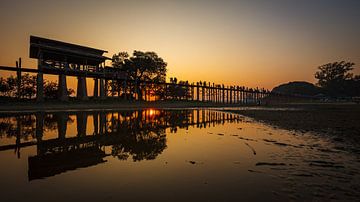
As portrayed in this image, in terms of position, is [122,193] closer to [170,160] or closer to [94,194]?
[94,194]

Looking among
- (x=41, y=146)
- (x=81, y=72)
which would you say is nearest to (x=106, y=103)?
(x=81, y=72)

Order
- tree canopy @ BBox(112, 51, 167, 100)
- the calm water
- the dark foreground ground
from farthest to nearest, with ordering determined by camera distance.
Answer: tree canopy @ BBox(112, 51, 167, 100) → the dark foreground ground → the calm water

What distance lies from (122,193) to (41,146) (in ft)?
17.9

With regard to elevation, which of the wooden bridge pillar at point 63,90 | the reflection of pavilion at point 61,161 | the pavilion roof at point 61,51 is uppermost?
the pavilion roof at point 61,51

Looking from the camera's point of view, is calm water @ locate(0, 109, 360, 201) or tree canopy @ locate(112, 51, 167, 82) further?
tree canopy @ locate(112, 51, 167, 82)

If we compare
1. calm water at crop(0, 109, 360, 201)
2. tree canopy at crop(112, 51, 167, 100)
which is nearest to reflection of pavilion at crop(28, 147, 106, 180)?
calm water at crop(0, 109, 360, 201)

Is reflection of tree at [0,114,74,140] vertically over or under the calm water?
over

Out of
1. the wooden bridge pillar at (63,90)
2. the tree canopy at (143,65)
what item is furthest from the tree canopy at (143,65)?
the wooden bridge pillar at (63,90)

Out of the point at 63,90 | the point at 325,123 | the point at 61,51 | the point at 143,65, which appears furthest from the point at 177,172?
the point at 143,65

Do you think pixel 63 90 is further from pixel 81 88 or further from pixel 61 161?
pixel 61 161

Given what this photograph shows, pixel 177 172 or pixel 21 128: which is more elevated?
pixel 21 128

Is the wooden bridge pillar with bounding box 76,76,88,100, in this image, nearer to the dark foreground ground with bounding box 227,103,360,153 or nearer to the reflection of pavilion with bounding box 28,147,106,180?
the dark foreground ground with bounding box 227,103,360,153

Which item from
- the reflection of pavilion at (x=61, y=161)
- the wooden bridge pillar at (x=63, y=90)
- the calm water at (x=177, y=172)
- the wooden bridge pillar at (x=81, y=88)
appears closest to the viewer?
the calm water at (x=177, y=172)

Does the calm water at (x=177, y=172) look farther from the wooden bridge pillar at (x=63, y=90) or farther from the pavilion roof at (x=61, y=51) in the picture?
the pavilion roof at (x=61, y=51)
